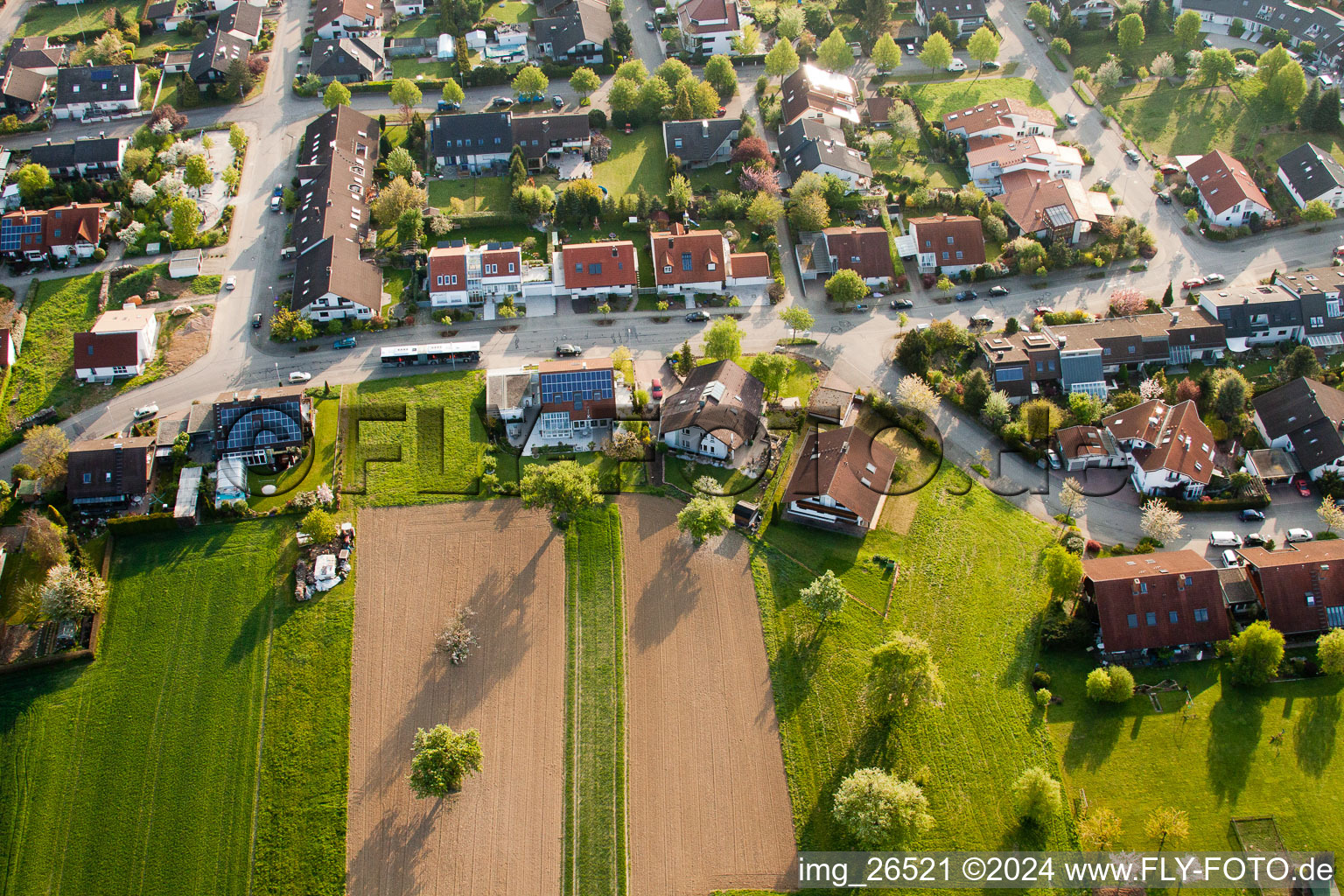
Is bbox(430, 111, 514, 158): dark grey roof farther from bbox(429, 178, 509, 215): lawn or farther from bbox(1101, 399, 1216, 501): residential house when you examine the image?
bbox(1101, 399, 1216, 501): residential house

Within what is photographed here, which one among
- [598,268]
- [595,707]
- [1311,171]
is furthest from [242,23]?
[1311,171]

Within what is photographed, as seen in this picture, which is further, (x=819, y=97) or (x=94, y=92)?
(x=94, y=92)

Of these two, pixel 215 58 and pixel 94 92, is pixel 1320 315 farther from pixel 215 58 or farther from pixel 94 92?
pixel 94 92

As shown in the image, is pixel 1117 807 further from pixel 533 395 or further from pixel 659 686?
pixel 533 395

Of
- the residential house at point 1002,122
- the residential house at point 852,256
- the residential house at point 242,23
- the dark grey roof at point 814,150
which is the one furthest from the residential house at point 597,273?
the residential house at point 242,23

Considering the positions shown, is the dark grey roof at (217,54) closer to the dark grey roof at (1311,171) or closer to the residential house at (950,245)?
the residential house at (950,245)

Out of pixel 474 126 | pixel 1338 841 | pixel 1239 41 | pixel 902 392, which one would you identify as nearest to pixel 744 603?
pixel 902 392
